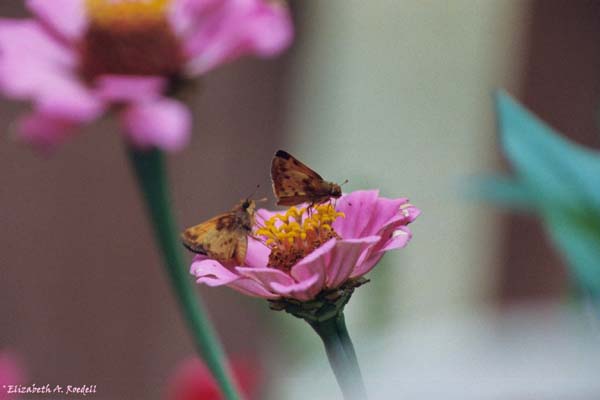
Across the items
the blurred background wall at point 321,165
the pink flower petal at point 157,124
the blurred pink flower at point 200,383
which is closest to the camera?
the pink flower petal at point 157,124

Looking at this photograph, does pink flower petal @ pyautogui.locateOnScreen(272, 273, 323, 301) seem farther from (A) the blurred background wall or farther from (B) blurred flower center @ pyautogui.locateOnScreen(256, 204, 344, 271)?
(A) the blurred background wall

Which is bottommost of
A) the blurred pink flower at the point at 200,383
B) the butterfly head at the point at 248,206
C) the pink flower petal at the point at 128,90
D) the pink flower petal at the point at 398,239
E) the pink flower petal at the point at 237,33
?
the blurred pink flower at the point at 200,383

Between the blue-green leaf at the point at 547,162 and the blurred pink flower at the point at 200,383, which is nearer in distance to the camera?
the blue-green leaf at the point at 547,162

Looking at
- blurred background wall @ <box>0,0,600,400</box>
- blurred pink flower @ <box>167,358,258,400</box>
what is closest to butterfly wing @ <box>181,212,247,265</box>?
blurred pink flower @ <box>167,358,258,400</box>

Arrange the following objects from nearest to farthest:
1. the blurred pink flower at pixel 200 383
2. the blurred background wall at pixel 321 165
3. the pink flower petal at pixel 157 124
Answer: the pink flower petal at pixel 157 124 < the blurred pink flower at pixel 200 383 < the blurred background wall at pixel 321 165

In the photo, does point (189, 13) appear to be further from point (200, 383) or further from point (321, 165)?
point (321, 165)

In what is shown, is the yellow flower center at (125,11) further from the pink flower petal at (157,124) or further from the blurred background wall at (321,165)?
the blurred background wall at (321,165)

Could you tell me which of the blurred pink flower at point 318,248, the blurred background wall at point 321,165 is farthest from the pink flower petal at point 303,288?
the blurred background wall at point 321,165
